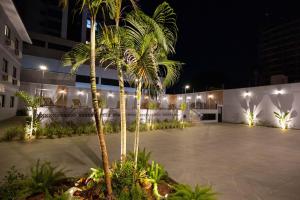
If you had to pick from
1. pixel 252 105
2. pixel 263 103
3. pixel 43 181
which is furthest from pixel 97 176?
pixel 252 105

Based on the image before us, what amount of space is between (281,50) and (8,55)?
83.3m

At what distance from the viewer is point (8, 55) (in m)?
15.2

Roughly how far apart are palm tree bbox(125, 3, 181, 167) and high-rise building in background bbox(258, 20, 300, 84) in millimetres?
70933

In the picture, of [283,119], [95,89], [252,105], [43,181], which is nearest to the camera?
[95,89]

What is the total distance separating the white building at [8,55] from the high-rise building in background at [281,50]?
67917 mm

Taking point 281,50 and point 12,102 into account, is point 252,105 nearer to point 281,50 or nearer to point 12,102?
point 12,102

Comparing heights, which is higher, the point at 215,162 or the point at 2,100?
the point at 2,100

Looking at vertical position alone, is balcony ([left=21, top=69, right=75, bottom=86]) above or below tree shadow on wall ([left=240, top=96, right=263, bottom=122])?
above

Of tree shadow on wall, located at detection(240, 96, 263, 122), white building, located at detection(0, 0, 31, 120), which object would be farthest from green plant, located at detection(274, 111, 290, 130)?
white building, located at detection(0, 0, 31, 120)

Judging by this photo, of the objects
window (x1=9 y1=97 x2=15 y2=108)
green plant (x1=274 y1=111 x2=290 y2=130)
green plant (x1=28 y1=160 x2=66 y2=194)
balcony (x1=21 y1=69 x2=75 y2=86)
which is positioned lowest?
green plant (x1=28 y1=160 x2=66 y2=194)

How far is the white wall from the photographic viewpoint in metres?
14.4

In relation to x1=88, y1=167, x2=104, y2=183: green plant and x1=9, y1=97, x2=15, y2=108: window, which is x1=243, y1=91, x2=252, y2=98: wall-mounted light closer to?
x1=88, y1=167, x2=104, y2=183: green plant

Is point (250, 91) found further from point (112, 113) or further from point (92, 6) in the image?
point (92, 6)

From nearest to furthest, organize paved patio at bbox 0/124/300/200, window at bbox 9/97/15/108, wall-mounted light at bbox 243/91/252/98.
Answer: paved patio at bbox 0/124/300/200 → window at bbox 9/97/15/108 → wall-mounted light at bbox 243/91/252/98
